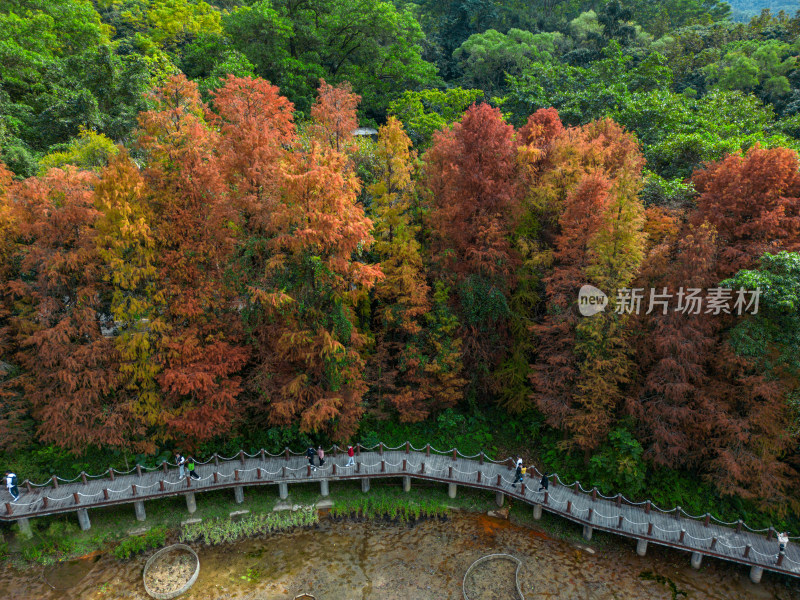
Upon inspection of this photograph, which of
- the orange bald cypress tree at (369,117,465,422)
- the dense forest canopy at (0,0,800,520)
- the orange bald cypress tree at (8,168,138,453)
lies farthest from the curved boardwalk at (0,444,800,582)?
the orange bald cypress tree at (369,117,465,422)

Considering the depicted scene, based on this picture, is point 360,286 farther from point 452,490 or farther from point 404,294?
point 452,490

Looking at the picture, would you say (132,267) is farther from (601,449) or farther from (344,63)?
(344,63)

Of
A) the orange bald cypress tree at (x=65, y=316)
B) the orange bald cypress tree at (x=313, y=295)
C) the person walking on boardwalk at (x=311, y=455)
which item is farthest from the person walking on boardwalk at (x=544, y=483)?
the orange bald cypress tree at (x=65, y=316)

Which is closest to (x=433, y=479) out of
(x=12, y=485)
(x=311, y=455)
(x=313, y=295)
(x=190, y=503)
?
(x=311, y=455)

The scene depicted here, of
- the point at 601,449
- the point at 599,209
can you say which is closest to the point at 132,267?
the point at 599,209

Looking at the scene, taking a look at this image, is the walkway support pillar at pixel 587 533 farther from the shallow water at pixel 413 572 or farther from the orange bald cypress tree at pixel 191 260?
the orange bald cypress tree at pixel 191 260

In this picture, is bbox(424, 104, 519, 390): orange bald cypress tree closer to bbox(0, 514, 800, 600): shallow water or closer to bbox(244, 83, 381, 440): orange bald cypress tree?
bbox(244, 83, 381, 440): orange bald cypress tree
